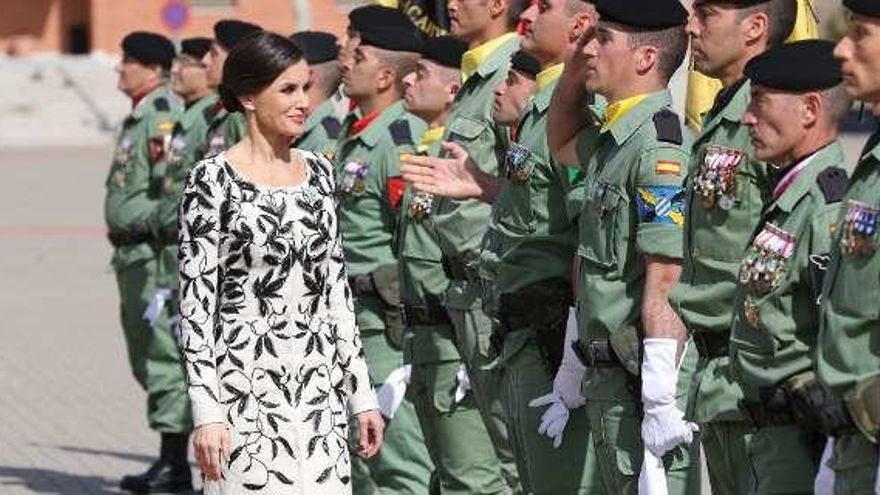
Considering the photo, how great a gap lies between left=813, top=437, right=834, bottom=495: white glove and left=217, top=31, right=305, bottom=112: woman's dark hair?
78.5 inches

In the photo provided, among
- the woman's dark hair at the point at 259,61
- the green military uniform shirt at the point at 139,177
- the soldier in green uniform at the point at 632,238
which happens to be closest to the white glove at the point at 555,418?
the soldier in green uniform at the point at 632,238

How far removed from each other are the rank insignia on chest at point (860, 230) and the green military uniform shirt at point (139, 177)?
7370mm

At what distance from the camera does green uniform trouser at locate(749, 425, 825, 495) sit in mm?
6059

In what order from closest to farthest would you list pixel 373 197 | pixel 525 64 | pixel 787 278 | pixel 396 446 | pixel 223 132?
pixel 787 278, pixel 525 64, pixel 396 446, pixel 373 197, pixel 223 132

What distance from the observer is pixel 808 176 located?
611cm

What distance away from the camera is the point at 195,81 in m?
12.5

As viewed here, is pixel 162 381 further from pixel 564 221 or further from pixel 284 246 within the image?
pixel 284 246

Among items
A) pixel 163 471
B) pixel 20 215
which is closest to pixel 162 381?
pixel 163 471

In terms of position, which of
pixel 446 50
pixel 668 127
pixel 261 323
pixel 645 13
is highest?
pixel 645 13

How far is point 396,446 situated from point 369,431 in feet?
9.94

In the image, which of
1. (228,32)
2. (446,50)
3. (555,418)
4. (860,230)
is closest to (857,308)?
(860,230)

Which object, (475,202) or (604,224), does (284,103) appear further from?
(475,202)

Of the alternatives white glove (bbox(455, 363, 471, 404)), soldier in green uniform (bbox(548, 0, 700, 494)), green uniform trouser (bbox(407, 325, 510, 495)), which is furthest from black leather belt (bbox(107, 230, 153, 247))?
soldier in green uniform (bbox(548, 0, 700, 494))

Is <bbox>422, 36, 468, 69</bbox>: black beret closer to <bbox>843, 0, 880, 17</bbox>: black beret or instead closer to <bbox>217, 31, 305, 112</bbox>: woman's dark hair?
<bbox>217, 31, 305, 112</bbox>: woman's dark hair
